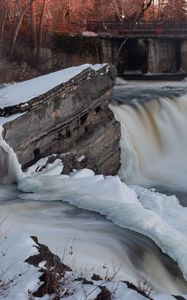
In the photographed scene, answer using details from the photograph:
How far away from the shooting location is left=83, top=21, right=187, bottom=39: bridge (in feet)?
123

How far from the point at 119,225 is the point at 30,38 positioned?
1041 inches

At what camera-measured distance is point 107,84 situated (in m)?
15.5

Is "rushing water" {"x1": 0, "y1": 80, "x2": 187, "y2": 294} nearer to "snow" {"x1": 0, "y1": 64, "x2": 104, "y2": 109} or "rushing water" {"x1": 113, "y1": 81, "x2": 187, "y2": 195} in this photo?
"rushing water" {"x1": 113, "y1": 81, "x2": 187, "y2": 195}

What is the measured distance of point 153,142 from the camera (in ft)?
56.3

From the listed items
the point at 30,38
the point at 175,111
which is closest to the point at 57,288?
the point at 175,111

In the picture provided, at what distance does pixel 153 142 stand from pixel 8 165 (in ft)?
24.6

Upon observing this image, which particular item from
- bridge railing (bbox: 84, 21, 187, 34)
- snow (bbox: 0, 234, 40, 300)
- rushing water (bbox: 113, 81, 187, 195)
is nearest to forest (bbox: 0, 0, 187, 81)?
bridge railing (bbox: 84, 21, 187, 34)

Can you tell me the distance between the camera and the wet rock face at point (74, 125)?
1157 centimetres

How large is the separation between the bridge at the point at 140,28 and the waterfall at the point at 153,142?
19.2 m

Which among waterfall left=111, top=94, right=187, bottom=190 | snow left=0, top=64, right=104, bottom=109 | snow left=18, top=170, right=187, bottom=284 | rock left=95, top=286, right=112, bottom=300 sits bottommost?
waterfall left=111, top=94, right=187, bottom=190

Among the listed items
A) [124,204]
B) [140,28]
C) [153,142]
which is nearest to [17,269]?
[124,204]

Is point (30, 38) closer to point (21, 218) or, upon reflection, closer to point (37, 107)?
point (37, 107)

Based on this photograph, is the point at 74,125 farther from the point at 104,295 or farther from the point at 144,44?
the point at 144,44

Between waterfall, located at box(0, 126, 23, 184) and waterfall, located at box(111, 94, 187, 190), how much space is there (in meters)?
5.36
